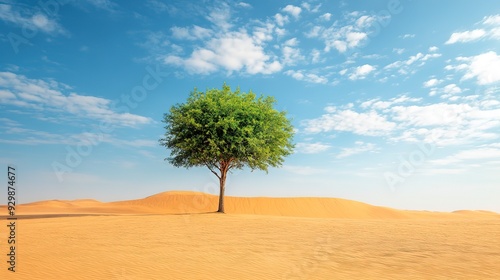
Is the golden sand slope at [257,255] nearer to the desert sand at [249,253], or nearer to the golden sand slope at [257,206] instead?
the desert sand at [249,253]

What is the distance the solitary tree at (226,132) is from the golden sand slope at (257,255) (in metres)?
12.4

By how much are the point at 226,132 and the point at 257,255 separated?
1869cm

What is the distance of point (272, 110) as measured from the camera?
33.2 m

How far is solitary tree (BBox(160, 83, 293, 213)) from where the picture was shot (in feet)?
99.7

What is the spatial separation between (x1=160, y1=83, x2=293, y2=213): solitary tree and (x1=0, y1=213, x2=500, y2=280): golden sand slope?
12.4 metres

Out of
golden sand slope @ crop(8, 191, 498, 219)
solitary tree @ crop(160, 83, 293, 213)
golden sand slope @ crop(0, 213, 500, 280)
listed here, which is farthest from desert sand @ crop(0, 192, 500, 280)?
golden sand slope @ crop(8, 191, 498, 219)

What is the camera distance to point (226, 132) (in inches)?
1197

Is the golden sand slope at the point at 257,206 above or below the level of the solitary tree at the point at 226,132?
below

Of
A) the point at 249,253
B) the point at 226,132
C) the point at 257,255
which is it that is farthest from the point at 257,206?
Answer: the point at 257,255

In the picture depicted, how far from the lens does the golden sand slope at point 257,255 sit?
32.4ft

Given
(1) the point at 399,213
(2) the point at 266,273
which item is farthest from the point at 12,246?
(1) the point at 399,213

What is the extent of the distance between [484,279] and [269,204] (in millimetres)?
47210

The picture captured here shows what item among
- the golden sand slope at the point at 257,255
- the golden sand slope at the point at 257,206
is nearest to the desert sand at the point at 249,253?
the golden sand slope at the point at 257,255

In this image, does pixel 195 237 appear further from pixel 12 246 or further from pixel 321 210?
pixel 321 210
